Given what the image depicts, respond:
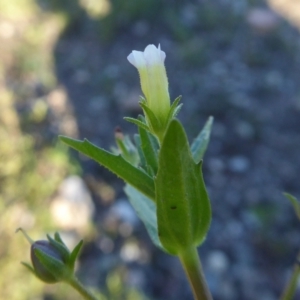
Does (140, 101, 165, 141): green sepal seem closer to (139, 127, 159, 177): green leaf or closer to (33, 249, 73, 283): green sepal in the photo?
(139, 127, 159, 177): green leaf

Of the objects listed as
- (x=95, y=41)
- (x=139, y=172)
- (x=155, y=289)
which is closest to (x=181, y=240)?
(x=139, y=172)

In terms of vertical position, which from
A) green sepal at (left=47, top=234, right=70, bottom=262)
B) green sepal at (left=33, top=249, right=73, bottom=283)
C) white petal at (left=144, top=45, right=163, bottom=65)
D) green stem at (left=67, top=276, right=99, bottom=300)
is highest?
white petal at (left=144, top=45, right=163, bottom=65)

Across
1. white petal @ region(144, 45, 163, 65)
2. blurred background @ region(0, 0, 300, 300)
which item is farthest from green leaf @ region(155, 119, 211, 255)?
blurred background @ region(0, 0, 300, 300)

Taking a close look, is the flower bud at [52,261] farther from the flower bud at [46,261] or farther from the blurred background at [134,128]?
the blurred background at [134,128]

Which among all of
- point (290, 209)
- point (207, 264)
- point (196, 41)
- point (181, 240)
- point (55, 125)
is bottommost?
point (181, 240)

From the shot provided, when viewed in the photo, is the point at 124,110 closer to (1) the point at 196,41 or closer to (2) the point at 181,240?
(1) the point at 196,41
